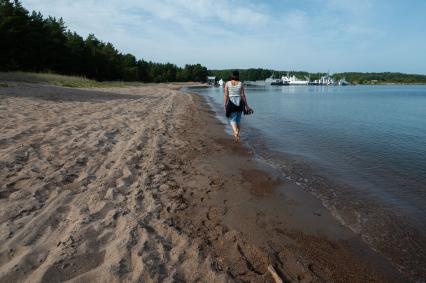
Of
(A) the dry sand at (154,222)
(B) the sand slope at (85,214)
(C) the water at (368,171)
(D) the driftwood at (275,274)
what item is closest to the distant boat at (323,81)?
(C) the water at (368,171)

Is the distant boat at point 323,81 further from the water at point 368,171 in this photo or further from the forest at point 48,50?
the water at point 368,171

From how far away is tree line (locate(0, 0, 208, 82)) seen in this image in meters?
44.8

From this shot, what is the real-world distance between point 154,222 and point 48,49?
191 ft

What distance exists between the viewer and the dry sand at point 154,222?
10.3 feet

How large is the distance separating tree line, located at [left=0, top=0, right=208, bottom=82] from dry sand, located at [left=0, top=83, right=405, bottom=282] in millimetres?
40958

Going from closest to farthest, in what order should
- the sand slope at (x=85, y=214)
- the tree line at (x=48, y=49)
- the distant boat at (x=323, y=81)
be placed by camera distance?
1. the sand slope at (x=85, y=214)
2. the tree line at (x=48, y=49)
3. the distant boat at (x=323, y=81)

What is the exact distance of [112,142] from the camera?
8.10m

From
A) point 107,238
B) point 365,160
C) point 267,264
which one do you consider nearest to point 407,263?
point 267,264

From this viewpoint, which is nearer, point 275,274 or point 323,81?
point 275,274

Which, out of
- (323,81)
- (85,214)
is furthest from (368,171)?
(323,81)

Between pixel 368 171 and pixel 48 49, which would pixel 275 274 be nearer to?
pixel 368 171

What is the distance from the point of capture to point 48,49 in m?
52.6

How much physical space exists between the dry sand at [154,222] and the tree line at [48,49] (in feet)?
134

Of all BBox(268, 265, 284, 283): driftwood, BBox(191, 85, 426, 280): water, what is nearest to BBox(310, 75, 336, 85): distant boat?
BBox(191, 85, 426, 280): water
